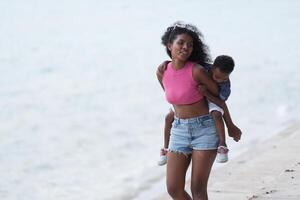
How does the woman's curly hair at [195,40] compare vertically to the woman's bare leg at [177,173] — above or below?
above

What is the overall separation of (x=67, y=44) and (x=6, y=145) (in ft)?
52.9

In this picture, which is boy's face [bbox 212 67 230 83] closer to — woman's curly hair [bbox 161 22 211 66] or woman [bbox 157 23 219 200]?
woman [bbox 157 23 219 200]

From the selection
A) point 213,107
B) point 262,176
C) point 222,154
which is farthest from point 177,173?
point 262,176

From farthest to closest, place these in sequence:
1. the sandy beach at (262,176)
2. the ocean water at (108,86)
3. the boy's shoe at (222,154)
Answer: the ocean water at (108,86)
the sandy beach at (262,176)
the boy's shoe at (222,154)

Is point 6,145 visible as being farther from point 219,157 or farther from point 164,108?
point 219,157

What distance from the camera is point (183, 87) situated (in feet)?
13.3

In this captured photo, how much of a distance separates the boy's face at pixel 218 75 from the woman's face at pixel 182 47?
180mm

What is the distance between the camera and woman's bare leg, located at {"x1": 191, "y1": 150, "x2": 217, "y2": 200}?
160 inches

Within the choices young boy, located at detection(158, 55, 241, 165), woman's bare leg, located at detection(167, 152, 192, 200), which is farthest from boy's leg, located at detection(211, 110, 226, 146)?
woman's bare leg, located at detection(167, 152, 192, 200)

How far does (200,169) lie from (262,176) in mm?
2456

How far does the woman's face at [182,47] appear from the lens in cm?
407

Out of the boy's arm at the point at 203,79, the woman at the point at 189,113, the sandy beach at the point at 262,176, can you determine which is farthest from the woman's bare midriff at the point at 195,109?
the sandy beach at the point at 262,176

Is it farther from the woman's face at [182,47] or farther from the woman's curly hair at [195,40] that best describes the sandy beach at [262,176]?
the woman's face at [182,47]

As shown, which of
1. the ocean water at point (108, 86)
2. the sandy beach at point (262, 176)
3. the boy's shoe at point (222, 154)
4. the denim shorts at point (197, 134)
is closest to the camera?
the boy's shoe at point (222, 154)
